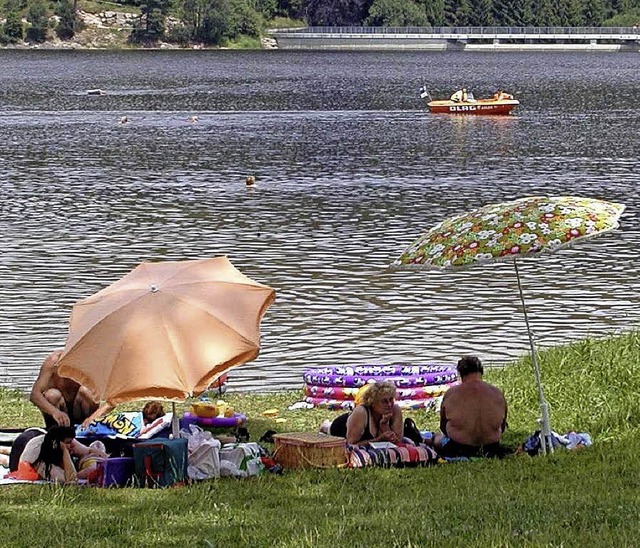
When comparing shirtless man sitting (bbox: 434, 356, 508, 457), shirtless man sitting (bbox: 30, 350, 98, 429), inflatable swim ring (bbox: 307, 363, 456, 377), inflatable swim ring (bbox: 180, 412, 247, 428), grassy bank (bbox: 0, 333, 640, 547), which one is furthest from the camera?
inflatable swim ring (bbox: 307, 363, 456, 377)

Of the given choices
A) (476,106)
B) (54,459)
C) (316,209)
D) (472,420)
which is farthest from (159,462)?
(476,106)

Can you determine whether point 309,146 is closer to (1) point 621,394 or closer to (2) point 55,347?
(2) point 55,347

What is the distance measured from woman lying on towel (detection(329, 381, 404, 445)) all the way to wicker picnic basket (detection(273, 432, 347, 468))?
71 centimetres

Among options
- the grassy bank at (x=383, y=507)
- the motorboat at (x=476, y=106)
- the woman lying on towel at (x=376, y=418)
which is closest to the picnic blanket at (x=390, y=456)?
the grassy bank at (x=383, y=507)

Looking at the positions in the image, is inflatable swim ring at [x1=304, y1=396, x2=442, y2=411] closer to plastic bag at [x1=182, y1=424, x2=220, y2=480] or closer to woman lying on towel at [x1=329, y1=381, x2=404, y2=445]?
woman lying on towel at [x1=329, y1=381, x2=404, y2=445]

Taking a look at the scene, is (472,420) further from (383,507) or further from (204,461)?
(383,507)

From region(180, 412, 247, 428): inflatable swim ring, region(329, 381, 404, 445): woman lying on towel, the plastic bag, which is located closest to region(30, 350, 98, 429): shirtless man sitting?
region(180, 412, 247, 428): inflatable swim ring

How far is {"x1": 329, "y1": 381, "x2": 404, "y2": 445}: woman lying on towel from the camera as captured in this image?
11.4 metres

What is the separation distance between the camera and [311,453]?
1068cm

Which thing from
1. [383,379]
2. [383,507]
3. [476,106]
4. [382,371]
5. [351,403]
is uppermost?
[383,507]

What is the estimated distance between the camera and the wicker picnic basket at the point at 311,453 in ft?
34.9

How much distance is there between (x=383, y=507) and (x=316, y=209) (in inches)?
939

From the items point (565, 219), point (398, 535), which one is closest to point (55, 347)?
point (565, 219)

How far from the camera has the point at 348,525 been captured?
8.39 metres
